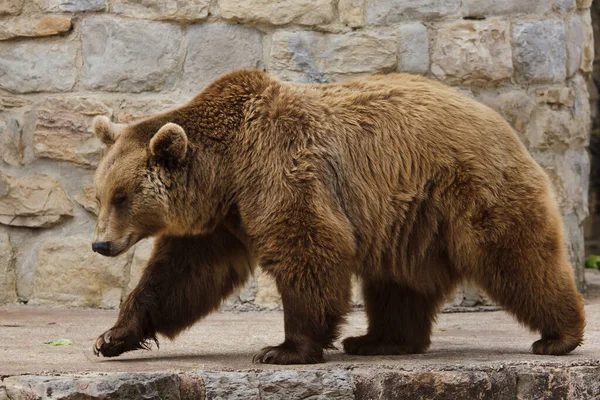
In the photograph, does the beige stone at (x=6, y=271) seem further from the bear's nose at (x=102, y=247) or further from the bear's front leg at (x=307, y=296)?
the bear's front leg at (x=307, y=296)

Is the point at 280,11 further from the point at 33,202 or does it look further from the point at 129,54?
the point at 33,202

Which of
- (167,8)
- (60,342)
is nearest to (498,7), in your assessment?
(167,8)

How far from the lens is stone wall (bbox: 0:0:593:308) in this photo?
278 inches

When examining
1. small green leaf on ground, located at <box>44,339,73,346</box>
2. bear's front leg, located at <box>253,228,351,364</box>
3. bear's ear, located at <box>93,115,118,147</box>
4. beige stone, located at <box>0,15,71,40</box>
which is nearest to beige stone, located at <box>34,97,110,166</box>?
beige stone, located at <box>0,15,71,40</box>

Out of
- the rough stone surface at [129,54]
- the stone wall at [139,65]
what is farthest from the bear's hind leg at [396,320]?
the rough stone surface at [129,54]

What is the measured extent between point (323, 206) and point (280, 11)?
8.37ft

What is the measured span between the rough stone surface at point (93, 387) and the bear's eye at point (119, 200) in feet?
3.04

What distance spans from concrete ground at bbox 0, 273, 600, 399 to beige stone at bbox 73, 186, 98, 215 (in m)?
1.14

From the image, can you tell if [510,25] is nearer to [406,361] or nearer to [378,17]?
[378,17]

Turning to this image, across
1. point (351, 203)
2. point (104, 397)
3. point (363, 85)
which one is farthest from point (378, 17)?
point (104, 397)

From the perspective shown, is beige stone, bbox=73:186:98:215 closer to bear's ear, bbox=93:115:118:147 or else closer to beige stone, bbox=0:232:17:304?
beige stone, bbox=0:232:17:304

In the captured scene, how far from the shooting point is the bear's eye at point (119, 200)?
491 centimetres

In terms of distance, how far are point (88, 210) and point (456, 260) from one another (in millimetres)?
2889

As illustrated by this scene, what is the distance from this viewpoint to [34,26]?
23.2 feet
